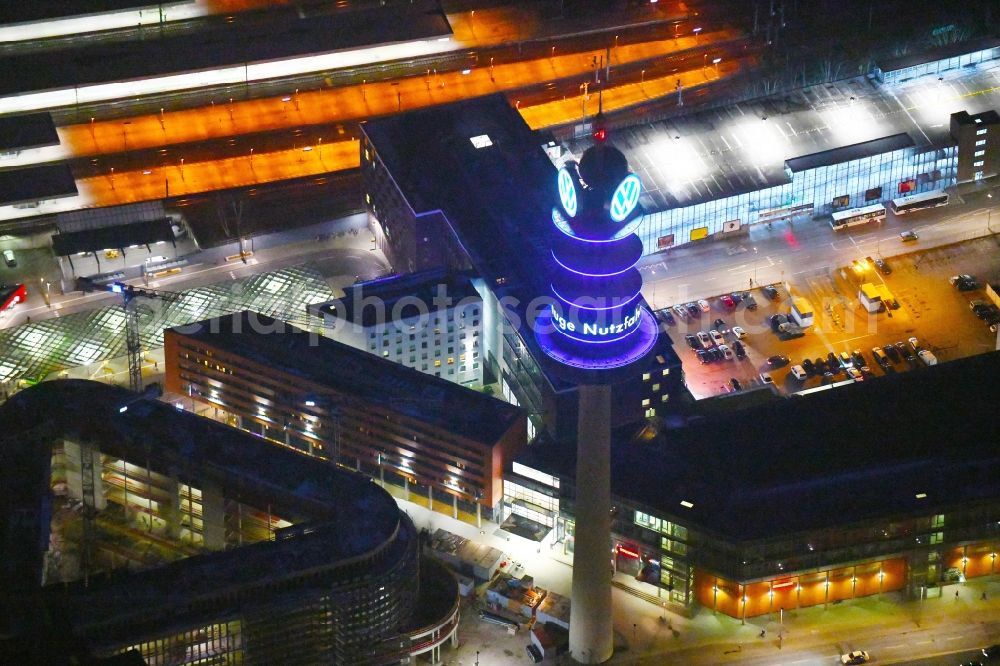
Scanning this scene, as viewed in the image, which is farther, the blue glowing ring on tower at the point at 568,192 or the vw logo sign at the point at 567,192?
the vw logo sign at the point at 567,192

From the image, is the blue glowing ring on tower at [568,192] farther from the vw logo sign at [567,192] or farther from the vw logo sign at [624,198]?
the vw logo sign at [624,198]

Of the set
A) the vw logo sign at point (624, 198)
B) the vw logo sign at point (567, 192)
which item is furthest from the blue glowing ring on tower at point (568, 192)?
the vw logo sign at point (624, 198)

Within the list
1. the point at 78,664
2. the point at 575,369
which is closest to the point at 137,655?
the point at 78,664

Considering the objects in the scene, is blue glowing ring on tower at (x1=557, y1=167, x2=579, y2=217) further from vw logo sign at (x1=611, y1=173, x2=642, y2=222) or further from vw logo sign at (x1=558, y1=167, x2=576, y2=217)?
vw logo sign at (x1=611, y1=173, x2=642, y2=222)

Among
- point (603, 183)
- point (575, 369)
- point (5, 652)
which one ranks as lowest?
point (5, 652)

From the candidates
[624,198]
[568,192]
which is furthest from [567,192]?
[624,198]

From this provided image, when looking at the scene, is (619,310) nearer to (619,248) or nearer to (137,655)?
(619,248)

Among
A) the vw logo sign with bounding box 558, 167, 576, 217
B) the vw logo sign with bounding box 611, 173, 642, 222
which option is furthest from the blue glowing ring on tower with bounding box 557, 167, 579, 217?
the vw logo sign with bounding box 611, 173, 642, 222

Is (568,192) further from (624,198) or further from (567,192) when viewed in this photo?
(624,198)
